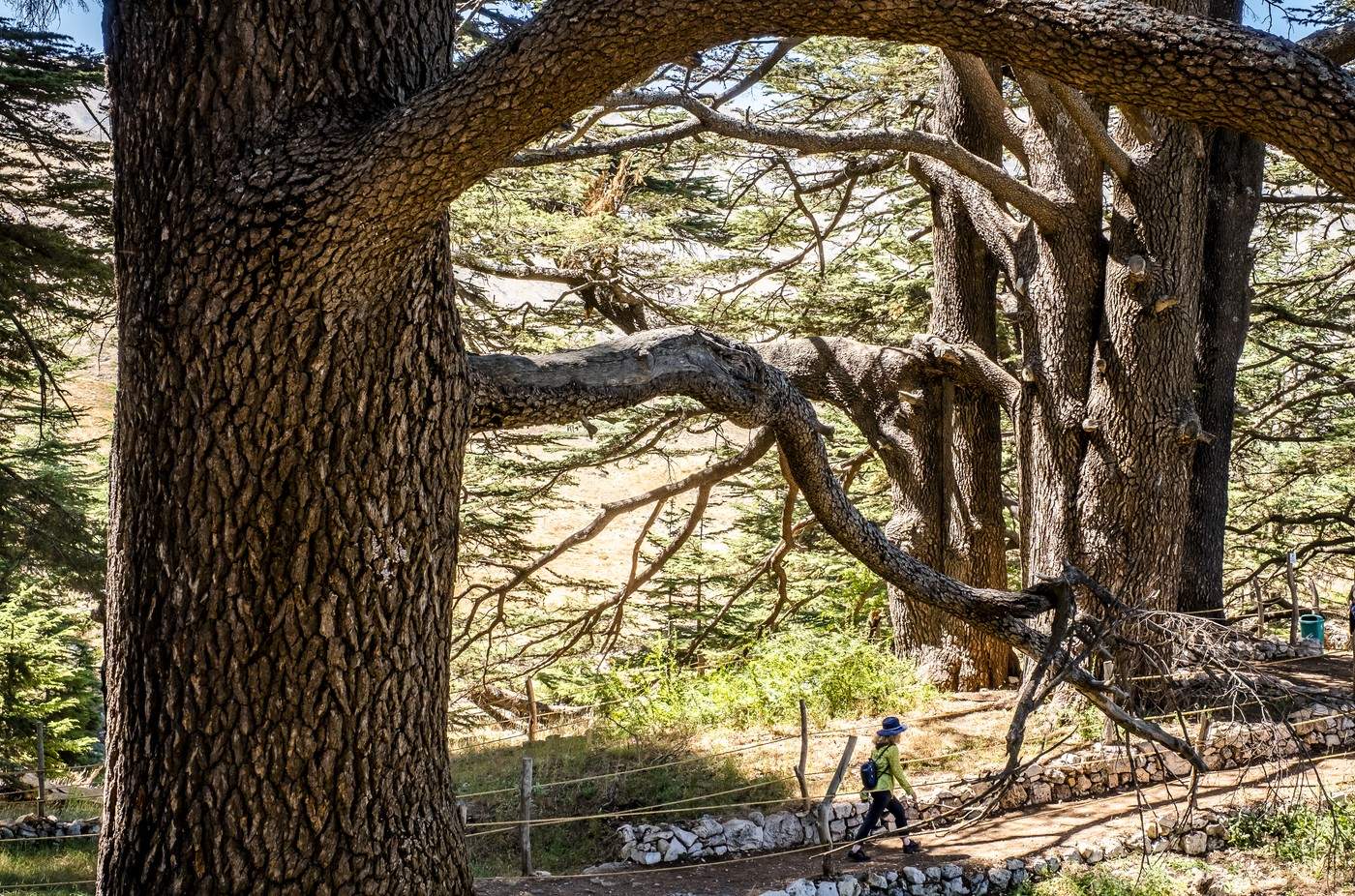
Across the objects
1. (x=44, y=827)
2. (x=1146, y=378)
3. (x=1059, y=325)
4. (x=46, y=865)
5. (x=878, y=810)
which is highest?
(x=1059, y=325)

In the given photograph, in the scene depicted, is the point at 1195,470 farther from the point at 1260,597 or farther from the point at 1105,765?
the point at 1260,597

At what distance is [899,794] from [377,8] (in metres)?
7.83

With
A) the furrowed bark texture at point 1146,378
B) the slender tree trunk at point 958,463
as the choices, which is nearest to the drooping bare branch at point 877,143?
the furrowed bark texture at point 1146,378

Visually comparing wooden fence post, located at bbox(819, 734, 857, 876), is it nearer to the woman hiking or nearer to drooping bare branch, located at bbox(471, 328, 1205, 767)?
the woman hiking

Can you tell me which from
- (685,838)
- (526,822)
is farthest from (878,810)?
(526,822)

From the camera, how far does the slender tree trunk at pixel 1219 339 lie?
10977 mm

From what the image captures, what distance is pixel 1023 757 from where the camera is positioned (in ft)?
31.0

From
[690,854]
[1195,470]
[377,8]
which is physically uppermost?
[377,8]

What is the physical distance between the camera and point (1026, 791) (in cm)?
936

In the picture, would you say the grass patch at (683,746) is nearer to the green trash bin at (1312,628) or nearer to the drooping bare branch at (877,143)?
the drooping bare branch at (877,143)

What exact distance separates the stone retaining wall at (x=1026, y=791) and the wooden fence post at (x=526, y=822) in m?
0.75

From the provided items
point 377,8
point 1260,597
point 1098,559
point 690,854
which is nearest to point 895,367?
point 1098,559

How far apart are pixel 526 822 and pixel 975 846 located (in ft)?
11.6

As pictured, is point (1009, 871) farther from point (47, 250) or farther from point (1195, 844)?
point (47, 250)
